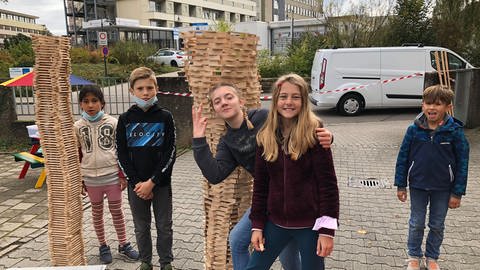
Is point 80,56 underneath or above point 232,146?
above

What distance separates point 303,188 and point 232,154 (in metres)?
0.56

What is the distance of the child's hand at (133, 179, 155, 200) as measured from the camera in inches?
125

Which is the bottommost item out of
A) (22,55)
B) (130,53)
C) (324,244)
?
(324,244)

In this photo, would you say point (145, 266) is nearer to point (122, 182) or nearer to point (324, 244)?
point (122, 182)

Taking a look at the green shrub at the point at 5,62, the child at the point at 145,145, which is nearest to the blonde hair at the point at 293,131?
the child at the point at 145,145

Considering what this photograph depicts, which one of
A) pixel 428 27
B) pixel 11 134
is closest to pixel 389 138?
pixel 11 134

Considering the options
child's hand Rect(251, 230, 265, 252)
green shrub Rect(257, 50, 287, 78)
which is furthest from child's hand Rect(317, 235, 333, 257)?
green shrub Rect(257, 50, 287, 78)

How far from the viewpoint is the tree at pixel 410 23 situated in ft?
59.8

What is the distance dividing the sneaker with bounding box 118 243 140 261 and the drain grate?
350 centimetres

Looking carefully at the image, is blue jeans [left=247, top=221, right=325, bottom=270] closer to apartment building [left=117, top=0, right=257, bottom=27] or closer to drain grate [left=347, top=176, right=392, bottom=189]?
drain grate [left=347, top=176, right=392, bottom=189]

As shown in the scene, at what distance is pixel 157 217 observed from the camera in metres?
3.39

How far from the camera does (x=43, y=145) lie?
9.84 ft

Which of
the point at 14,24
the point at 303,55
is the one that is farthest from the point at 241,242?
the point at 14,24

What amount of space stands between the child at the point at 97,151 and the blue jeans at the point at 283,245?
176 centimetres
